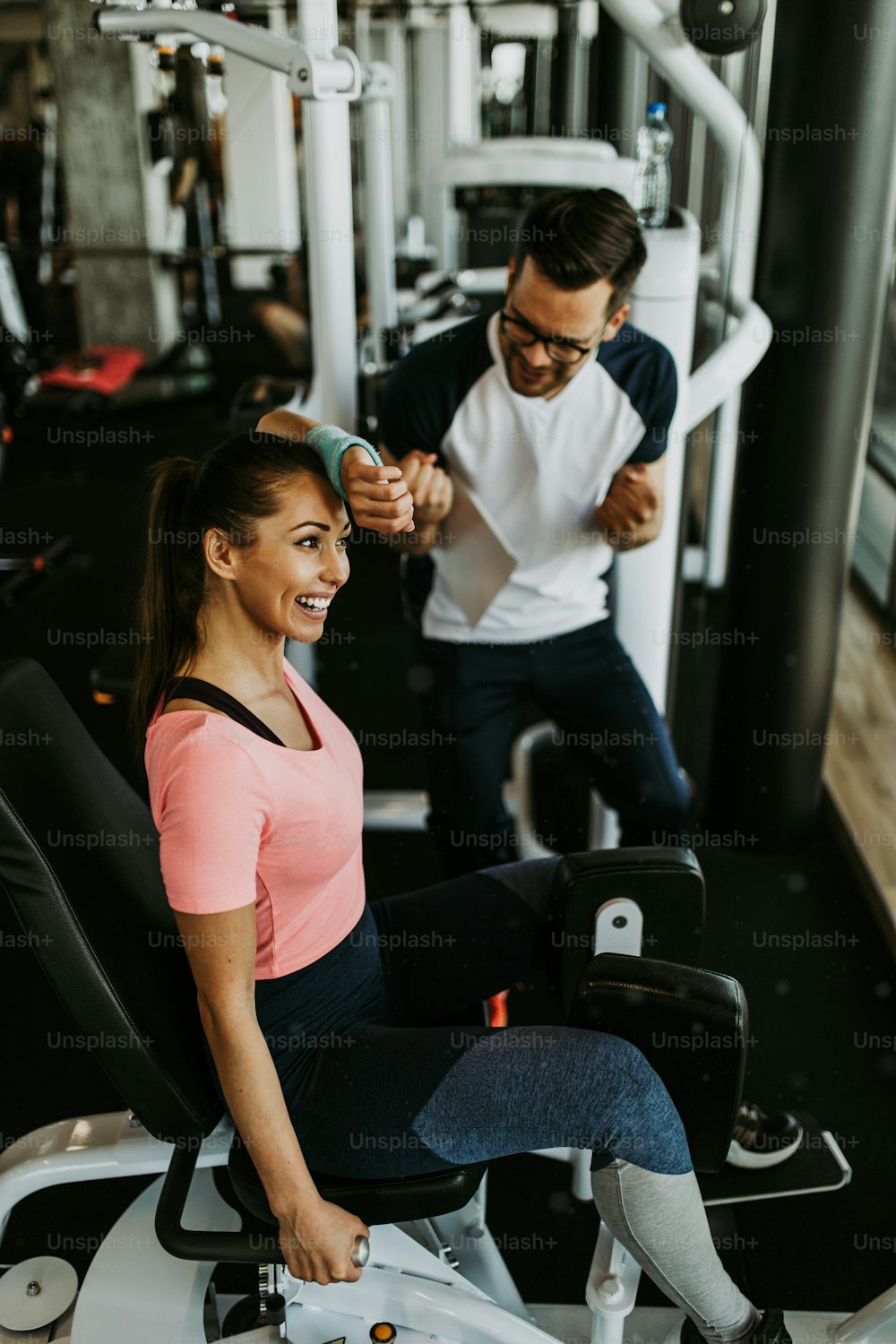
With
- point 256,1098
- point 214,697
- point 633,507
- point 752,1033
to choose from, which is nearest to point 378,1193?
point 256,1098

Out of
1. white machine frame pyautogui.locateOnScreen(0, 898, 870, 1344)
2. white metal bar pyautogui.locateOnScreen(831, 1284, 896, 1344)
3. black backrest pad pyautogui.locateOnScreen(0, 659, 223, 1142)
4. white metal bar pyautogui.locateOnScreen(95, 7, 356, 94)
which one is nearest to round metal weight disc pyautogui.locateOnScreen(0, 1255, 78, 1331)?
white machine frame pyautogui.locateOnScreen(0, 898, 870, 1344)

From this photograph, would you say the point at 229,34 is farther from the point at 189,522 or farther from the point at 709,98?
the point at 189,522

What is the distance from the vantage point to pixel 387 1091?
3.98ft

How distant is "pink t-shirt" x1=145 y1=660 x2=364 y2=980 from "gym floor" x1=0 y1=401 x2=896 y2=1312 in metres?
0.24

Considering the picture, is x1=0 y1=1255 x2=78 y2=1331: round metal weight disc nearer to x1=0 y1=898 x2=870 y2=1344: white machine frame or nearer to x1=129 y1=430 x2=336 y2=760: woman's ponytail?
x1=0 y1=898 x2=870 y2=1344: white machine frame

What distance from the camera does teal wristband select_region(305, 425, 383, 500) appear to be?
1162 millimetres

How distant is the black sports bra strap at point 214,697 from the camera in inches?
46.1

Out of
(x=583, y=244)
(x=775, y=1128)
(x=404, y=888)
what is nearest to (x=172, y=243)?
(x=404, y=888)

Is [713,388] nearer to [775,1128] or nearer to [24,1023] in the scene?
[775,1128]

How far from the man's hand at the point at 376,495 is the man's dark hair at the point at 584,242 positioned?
660 mm

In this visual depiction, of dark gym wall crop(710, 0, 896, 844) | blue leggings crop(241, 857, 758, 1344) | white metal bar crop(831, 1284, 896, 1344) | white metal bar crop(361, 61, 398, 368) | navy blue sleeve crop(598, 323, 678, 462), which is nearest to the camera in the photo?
blue leggings crop(241, 857, 758, 1344)

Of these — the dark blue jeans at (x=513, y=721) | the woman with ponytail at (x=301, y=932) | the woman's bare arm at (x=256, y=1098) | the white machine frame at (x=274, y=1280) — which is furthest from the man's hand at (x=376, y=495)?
the dark blue jeans at (x=513, y=721)

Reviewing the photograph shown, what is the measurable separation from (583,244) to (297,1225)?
1299mm

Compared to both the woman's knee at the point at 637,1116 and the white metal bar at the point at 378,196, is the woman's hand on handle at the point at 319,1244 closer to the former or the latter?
the woman's knee at the point at 637,1116
